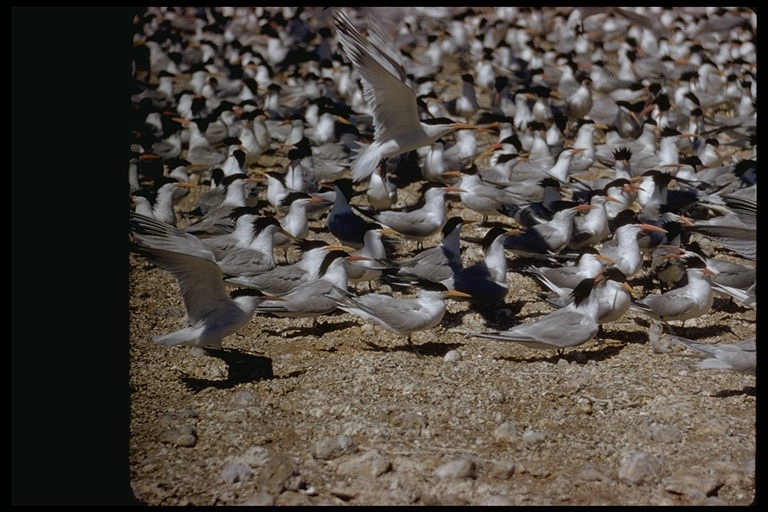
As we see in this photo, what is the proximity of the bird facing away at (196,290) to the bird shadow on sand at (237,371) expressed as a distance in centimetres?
14

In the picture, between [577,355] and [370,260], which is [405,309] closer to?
[370,260]

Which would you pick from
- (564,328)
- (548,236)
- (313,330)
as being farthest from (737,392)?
(313,330)

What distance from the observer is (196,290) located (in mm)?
5195

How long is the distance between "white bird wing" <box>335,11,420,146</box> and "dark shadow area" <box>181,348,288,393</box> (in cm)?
201

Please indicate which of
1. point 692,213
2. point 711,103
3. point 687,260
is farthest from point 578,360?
point 711,103

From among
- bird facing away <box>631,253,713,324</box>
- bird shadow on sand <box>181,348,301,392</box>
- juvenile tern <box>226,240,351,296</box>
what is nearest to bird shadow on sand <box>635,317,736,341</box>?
bird facing away <box>631,253,713,324</box>

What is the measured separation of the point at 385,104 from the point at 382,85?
273 millimetres

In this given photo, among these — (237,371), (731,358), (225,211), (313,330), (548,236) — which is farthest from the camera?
(225,211)

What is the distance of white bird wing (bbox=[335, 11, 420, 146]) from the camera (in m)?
5.43

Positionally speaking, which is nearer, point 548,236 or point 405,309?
point 405,309

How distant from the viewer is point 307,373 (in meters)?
5.40

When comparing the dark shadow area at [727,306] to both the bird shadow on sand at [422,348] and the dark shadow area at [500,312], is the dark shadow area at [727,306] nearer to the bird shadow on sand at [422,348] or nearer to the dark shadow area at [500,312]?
the dark shadow area at [500,312]
